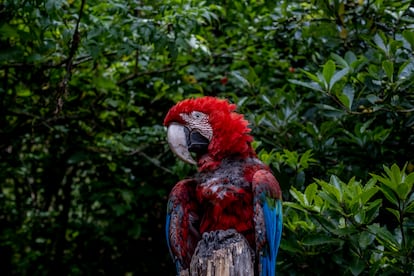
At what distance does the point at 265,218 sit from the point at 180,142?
1.34 ft

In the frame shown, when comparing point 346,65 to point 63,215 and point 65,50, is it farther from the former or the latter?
point 63,215

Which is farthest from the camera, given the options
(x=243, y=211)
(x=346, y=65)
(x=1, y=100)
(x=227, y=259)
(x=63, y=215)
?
(x=63, y=215)

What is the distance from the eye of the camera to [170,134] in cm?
175

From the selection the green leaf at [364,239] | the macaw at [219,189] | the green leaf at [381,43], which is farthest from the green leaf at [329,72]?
the green leaf at [364,239]

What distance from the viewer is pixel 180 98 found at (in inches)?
136

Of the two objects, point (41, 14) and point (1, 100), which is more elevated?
point (41, 14)

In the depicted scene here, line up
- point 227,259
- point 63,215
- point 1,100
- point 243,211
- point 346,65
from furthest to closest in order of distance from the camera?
point 63,215, point 1,100, point 346,65, point 243,211, point 227,259

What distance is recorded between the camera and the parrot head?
1.72m

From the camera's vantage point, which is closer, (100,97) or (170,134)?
(170,134)

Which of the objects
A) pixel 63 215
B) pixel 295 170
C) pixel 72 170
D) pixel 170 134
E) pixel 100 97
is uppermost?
pixel 170 134

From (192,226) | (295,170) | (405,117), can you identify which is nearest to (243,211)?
(192,226)

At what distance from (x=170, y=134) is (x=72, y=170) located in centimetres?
288

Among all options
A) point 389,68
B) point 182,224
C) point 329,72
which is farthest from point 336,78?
point 182,224

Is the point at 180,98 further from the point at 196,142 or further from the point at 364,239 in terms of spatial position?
the point at 364,239
